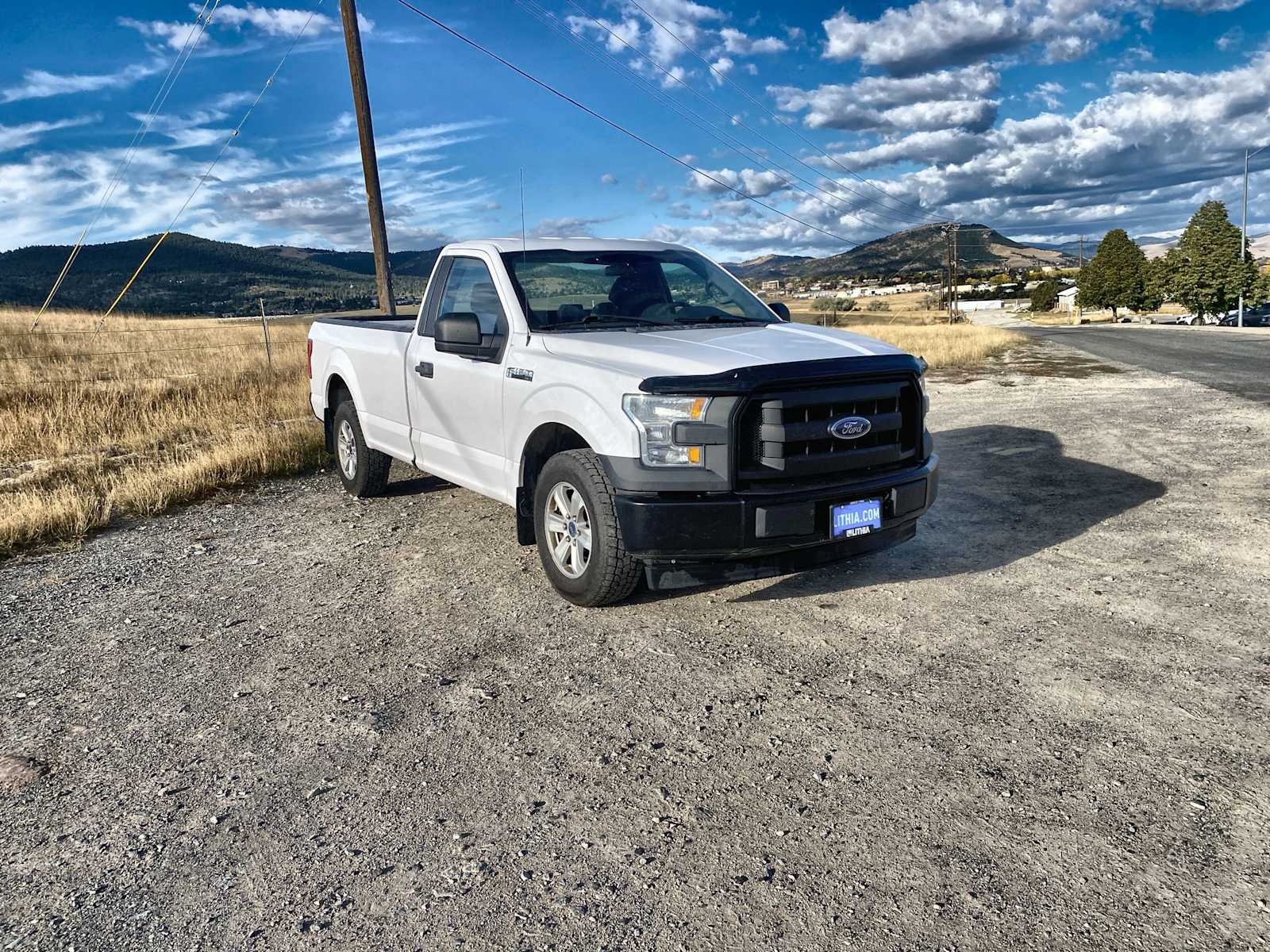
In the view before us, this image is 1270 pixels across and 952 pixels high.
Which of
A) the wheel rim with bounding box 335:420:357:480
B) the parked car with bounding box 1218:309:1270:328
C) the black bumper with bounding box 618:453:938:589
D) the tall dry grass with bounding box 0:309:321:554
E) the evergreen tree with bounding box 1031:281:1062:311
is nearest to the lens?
the black bumper with bounding box 618:453:938:589

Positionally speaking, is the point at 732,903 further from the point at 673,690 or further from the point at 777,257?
the point at 777,257

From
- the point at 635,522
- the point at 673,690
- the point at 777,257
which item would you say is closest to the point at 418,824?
the point at 673,690

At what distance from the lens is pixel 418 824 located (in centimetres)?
272

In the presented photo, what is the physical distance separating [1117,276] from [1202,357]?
252ft

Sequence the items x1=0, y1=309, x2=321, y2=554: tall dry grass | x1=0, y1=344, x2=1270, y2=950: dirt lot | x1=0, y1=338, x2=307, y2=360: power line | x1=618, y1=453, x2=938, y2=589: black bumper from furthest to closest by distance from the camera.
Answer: x1=0, y1=338, x2=307, y2=360: power line → x1=0, y1=309, x2=321, y2=554: tall dry grass → x1=618, y1=453, x2=938, y2=589: black bumper → x1=0, y1=344, x2=1270, y2=950: dirt lot

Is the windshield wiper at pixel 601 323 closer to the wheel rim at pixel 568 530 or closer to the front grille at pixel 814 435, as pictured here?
the wheel rim at pixel 568 530

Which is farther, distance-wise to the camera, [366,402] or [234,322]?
[234,322]

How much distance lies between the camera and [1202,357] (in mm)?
19781

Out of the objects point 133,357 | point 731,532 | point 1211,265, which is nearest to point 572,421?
point 731,532

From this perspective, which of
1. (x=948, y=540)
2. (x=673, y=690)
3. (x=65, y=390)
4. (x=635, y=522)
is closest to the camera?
(x=673, y=690)

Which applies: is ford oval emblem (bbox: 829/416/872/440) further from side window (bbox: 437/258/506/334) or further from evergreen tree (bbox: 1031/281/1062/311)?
evergreen tree (bbox: 1031/281/1062/311)

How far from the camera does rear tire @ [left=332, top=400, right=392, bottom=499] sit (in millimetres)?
7043

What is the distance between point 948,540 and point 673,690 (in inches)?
111

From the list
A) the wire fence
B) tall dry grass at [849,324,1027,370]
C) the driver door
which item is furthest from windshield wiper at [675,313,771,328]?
tall dry grass at [849,324,1027,370]
